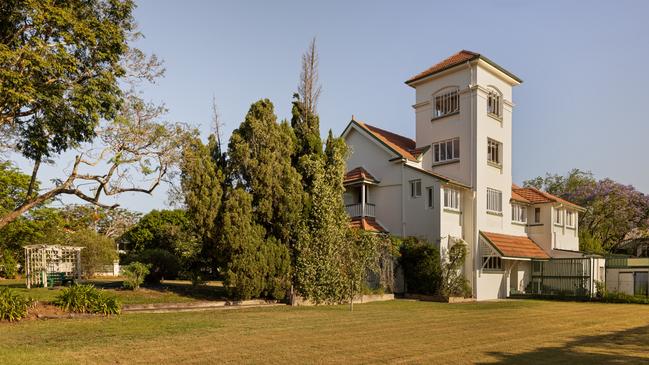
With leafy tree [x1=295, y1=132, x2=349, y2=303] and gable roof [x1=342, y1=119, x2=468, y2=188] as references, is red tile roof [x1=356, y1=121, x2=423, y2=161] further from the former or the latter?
leafy tree [x1=295, y1=132, x2=349, y2=303]

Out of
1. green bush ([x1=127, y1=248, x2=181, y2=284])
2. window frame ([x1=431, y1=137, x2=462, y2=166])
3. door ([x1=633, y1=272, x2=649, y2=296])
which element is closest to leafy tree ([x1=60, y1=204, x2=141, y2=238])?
green bush ([x1=127, y1=248, x2=181, y2=284])

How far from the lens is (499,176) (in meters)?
31.2

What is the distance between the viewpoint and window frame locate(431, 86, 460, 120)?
3035cm

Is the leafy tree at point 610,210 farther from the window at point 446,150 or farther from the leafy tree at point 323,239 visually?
the leafy tree at point 323,239

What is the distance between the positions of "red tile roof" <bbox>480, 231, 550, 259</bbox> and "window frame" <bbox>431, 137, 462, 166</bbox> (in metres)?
4.93

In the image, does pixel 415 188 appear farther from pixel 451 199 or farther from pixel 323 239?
pixel 323 239

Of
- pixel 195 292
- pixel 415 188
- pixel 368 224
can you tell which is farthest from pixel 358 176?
pixel 195 292

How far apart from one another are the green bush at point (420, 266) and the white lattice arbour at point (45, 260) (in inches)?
689

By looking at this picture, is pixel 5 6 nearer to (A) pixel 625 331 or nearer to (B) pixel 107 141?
(B) pixel 107 141

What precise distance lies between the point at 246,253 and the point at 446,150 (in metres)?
16.3

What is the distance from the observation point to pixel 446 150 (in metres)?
30.8

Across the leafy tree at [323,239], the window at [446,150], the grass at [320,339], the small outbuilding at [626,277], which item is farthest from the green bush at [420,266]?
the small outbuilding at [626,277]

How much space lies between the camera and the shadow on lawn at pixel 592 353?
9.23 m

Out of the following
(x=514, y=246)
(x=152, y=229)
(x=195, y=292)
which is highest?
(x=152, y=229)
